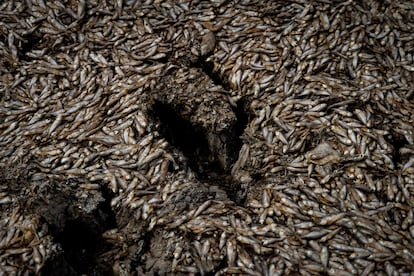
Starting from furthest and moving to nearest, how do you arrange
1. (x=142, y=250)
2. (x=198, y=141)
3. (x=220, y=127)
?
1. (x=198, y=141)
2. (x=220, y=127)
3. (x=142, y=250)

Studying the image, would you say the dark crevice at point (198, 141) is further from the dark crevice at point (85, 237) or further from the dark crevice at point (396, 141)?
the dark crevice at point (396, 141)

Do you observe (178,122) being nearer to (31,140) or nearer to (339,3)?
(31,140)

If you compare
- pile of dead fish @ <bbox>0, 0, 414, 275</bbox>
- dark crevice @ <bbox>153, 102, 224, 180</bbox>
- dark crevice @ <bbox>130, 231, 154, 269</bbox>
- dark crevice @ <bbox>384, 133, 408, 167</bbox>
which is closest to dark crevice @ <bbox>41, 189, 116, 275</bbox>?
pile of dead fish @ <bbox>0, 0, 414, 275</bbox>

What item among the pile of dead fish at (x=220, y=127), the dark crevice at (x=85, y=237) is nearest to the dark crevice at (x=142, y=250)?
the pile of dead fish at (x=220, y=127)

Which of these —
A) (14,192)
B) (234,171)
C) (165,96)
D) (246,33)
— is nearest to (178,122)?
(165,96)

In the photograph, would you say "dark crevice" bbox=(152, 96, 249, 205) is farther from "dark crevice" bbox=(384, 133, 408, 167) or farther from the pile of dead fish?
"dark crevice" bbox=(384, 133, 408, 167)

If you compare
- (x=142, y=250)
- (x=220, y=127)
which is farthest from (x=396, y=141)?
(x=142, y=250)

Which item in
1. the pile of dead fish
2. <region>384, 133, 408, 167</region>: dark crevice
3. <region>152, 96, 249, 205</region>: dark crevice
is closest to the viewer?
the pile of dead fish

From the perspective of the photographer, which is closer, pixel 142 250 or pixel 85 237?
pixel 142 250

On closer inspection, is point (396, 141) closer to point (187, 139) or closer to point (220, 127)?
point (220, 127)

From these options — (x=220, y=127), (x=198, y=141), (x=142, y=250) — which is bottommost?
(x=142, y=250)
